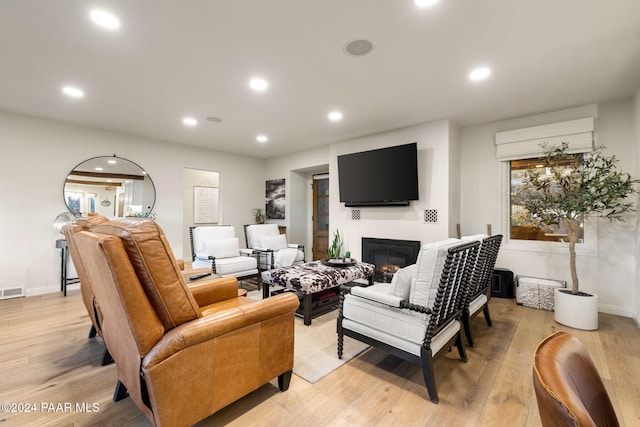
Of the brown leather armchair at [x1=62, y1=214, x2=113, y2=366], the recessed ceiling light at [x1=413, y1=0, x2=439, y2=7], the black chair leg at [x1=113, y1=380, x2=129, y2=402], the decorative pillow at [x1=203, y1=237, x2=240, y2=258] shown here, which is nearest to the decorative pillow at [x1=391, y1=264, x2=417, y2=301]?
the recessed ceiling light at [x1=413, y1=0, x2=439, y2=7]

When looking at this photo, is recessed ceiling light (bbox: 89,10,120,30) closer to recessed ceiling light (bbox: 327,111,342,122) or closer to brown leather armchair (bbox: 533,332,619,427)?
recessed ceiling light (bbox: 327,111,342,122)

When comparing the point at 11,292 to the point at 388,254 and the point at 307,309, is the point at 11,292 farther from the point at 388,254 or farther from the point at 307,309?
the point at 388,254

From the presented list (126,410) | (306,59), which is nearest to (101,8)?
(306,59)

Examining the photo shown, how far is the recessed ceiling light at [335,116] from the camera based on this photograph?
4.00m

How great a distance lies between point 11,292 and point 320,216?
5393 mm

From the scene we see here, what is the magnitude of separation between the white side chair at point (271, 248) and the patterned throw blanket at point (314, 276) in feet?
3.33

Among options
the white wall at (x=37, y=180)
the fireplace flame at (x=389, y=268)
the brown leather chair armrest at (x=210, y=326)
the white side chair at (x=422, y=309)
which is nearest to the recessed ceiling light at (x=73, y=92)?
the white wall at (x=37, y=180)

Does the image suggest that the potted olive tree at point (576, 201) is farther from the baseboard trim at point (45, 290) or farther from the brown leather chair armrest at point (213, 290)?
the baseboard trim at point (45, 290)

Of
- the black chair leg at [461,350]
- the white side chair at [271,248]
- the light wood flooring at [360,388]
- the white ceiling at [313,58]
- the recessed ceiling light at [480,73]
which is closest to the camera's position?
the light wood flooring at [360,388]

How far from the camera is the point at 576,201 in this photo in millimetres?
3059

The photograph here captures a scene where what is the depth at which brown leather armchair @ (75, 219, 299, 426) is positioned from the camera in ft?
4.16

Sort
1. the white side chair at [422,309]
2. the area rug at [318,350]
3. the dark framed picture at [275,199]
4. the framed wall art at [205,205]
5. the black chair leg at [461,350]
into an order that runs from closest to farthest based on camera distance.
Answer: the white side chair at [422,309] → the area rug at [318,350] → the black chair leg at [461,350] → the framed wall art at [205,205] → the dark framed picture at [275,199]

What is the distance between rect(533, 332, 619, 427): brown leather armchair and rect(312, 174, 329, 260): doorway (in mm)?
5953

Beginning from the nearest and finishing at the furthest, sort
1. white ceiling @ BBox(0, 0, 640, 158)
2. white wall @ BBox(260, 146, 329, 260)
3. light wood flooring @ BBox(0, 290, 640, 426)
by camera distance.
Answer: light wood flooring @ BBox(0, 290, 640, 426) → white ceiling @ BBox(0, 0, 640, 158) → white wall @ BBox(260, 146, 329, 260)
